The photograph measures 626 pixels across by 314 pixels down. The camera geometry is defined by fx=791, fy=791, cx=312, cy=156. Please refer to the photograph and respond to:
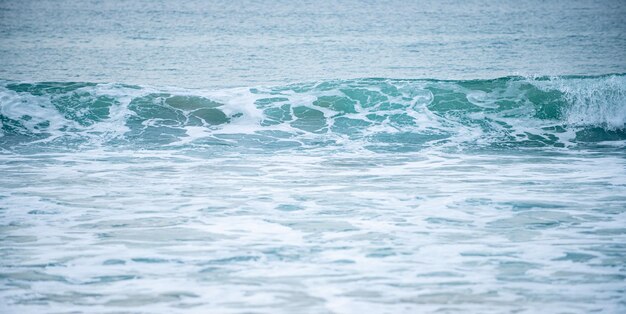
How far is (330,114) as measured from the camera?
46.5ft

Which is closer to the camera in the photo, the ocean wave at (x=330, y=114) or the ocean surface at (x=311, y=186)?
Result: the ocean surface at (x=311, y=186)

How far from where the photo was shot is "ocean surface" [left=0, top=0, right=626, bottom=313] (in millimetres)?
5352

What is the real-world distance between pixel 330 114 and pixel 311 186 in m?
5.46

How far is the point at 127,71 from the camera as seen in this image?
20891 millimetres

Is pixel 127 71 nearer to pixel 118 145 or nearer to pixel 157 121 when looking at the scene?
pixel 157 121

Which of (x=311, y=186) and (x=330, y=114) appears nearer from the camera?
(x=311, y=186)

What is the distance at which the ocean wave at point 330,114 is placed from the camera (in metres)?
12.6

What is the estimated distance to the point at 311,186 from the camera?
884 cm

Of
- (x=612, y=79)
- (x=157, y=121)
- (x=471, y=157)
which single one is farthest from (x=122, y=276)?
(x=612, y=79)

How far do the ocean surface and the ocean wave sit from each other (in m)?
0.05

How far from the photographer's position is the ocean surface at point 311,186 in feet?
17.6

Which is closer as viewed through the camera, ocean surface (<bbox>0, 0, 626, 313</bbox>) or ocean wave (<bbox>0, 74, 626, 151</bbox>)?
ocean surface (<bbox>0, 0, 626, 313</bbox>)

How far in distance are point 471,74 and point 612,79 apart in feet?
18.2

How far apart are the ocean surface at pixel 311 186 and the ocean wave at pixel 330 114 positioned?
2.1 inches
